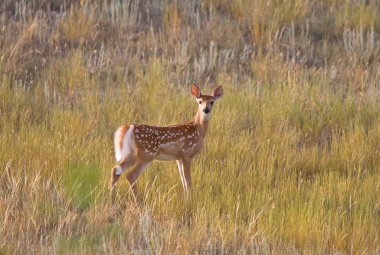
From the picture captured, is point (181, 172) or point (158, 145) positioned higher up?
point (158, 145)

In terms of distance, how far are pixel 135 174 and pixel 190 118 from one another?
2589mm

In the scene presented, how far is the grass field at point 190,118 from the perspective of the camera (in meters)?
7.05

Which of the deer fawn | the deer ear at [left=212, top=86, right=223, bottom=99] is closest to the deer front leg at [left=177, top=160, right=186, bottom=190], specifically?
the deer fawn

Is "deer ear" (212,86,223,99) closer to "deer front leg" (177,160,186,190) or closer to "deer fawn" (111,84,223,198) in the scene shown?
"deer fawn" (111,84,223,198)

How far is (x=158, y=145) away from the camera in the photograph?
7.79 m

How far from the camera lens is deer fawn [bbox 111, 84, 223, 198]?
772cm

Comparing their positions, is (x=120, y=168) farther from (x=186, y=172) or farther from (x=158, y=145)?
(x=186, y=172)

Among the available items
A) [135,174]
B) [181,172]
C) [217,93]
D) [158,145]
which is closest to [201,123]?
[217,93]

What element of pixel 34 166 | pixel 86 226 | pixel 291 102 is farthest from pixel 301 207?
pixel 291 102

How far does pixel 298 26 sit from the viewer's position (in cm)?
1395

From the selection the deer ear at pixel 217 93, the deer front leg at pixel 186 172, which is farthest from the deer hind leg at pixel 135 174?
the deer ear at pixel 217 93

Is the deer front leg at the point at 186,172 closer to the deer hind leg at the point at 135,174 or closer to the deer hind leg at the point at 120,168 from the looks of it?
the deer hind leg at the point at 135,174

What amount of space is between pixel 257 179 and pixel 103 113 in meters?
2.35

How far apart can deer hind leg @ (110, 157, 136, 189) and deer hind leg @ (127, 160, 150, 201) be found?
0.06 m
